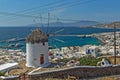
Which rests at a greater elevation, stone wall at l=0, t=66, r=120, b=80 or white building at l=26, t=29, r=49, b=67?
white building at l=26, t=29, r=49, b=67

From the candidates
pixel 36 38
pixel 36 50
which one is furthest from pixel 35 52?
pixel 36 38

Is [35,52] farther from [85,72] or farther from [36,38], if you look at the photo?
[85,72]

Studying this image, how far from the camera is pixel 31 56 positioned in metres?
23.0

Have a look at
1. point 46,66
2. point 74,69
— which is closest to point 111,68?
point 74,69

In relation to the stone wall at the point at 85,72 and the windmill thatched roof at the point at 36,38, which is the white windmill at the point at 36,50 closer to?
the windmill thatched roof at the point at 36,38

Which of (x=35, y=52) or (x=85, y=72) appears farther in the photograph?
(x=35, y=52)

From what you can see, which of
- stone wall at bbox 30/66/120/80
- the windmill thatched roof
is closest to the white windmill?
the windmill thatched roof

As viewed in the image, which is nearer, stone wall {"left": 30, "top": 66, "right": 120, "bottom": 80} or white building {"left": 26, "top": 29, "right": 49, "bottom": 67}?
stone wall {"left": 30, "top": 66, "right": 120, "bottom": 80}

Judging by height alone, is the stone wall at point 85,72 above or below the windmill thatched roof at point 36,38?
below

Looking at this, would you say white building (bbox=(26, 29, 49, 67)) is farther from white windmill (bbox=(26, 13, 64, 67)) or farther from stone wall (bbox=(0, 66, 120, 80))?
stone wall (bbox=(0, 66, 120, 80))

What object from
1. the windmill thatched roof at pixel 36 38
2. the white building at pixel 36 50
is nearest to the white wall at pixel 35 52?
the white building at pixel 36 50

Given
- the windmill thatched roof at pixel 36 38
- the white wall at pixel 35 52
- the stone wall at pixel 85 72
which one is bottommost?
the stone wall at pixel 85 72

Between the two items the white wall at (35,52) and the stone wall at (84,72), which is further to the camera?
the white wall at (35,52)

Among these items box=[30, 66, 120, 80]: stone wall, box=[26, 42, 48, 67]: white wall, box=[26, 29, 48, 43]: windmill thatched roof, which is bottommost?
box=[30, 66, 120, 80]: stone wall
